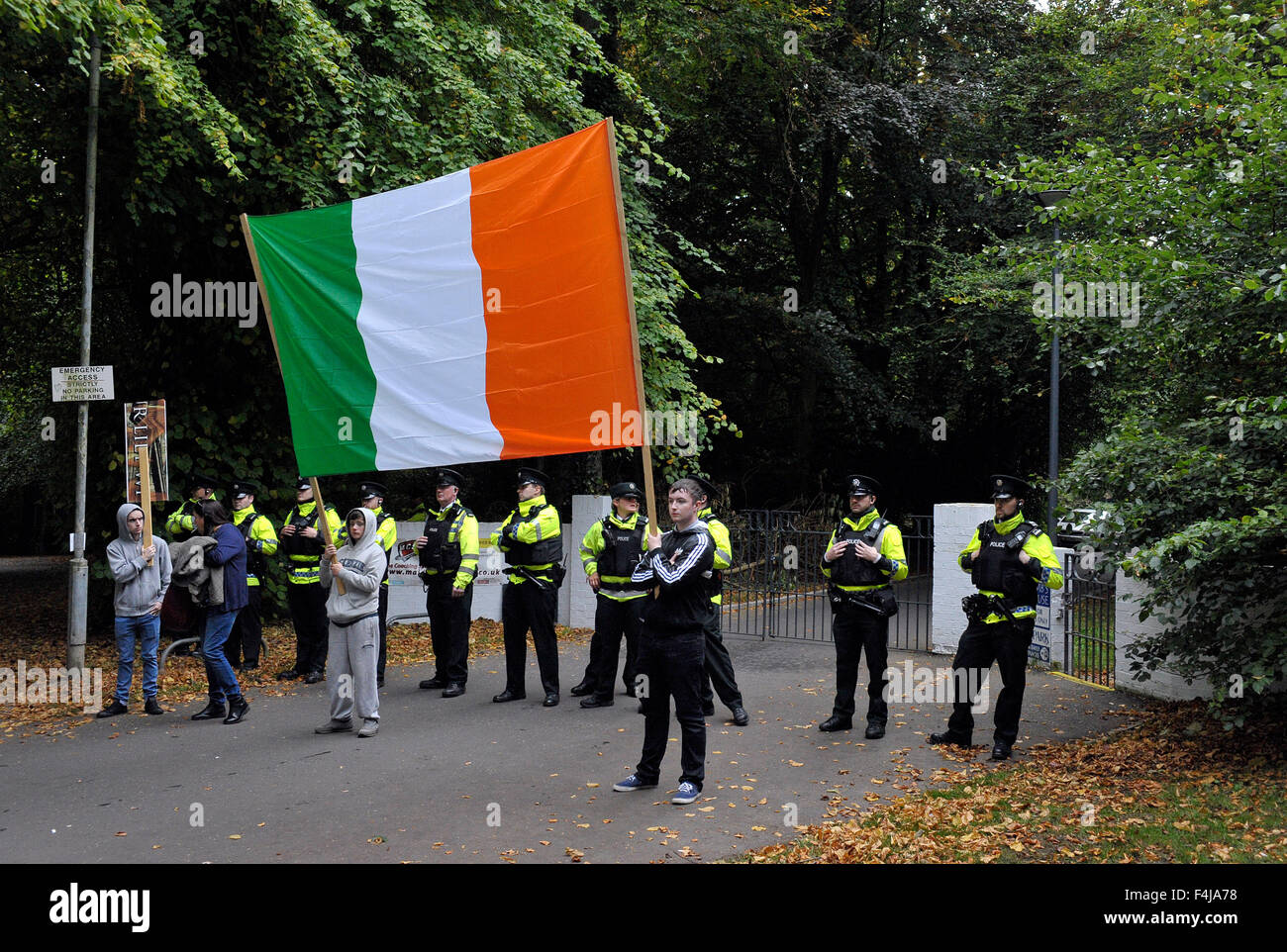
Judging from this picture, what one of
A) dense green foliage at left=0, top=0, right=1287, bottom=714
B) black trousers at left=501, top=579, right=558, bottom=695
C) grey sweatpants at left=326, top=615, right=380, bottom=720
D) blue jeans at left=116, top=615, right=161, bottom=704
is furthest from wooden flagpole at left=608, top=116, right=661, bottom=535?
blue jeans at left=116, top=615, right=161, bottom=704

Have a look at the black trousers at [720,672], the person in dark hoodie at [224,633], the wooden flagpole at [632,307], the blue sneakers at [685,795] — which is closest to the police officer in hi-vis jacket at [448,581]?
the person in dark hoodie at [224,633]

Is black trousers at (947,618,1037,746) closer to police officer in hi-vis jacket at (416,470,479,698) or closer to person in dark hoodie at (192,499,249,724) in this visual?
police officer in hi-vis jacket at (416,470,479,698)

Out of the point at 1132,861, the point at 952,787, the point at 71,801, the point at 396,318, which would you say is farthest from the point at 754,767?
the point at 71,801

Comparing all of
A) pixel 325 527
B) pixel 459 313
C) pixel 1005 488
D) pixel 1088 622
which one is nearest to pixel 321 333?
pixel 459 313

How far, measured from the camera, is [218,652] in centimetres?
924

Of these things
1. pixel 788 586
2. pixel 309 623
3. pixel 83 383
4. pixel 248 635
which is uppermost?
pixel 83 383

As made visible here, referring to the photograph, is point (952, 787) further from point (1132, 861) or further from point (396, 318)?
point (396, 318)

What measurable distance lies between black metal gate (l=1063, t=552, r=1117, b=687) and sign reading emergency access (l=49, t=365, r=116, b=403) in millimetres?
10010

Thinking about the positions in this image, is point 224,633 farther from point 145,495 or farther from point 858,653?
point 858,653

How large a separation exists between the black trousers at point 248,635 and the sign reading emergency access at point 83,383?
2584 millimetres

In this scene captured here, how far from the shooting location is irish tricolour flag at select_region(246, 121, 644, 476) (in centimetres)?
681

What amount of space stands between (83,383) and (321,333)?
459 cm

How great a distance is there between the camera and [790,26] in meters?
20.0

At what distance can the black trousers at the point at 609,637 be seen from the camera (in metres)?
9.95
